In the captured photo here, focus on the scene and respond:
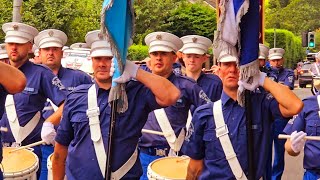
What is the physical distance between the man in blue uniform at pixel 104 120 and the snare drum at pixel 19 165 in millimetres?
675

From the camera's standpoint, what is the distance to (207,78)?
7.41 meters

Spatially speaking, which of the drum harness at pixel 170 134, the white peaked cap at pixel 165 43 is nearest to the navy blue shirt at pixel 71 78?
the drum harness at pixel 170 134

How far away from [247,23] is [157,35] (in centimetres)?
226

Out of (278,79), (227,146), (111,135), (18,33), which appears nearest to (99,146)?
(111,135)

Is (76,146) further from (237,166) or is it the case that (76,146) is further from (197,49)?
(197,49)

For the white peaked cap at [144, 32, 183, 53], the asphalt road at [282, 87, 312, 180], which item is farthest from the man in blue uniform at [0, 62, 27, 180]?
the asphalt road at [282, 87, 312, 180]

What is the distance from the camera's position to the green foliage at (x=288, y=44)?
149ft

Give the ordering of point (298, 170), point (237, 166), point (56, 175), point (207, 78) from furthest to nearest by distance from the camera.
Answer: point (298, 170), point (207, 78), point (56, 175), point (237, 166)

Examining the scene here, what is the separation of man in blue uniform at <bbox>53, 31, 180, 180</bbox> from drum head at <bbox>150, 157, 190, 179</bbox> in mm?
575

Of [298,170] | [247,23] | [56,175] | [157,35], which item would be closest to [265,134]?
[247,23]

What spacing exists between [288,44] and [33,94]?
1704 inches

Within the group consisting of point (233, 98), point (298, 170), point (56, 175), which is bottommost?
point (298, 170)

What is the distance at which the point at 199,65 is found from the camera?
24.6 ft

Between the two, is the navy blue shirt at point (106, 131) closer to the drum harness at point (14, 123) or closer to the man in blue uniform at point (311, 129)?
the man in blue uniform at point (311, 129)
